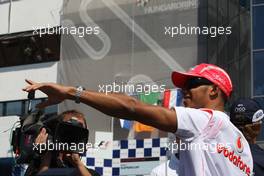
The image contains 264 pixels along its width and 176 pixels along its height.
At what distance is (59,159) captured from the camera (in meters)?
3.09

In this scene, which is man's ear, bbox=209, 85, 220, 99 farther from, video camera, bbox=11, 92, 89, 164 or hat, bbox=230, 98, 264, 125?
video camera, bbox=11, 92, 89, 164

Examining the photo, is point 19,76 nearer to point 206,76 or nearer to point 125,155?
point 125,155

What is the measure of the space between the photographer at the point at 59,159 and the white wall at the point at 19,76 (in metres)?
11.3

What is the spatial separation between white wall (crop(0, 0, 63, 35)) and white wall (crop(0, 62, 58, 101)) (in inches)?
38.5

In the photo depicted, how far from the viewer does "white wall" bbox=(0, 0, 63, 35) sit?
47.7 feet

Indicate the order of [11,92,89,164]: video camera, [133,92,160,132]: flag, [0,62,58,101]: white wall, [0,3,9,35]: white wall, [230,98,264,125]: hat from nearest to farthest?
[230,98,264,125]: hat, [11,92,89,164]: video camera, [133,92,160,132]: flag, [0,62,58,101]: white wall, [0,3,9,35]: white wall

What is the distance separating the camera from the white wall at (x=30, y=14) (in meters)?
14.5

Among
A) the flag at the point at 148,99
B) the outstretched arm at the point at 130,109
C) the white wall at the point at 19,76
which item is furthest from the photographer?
the white wall at the point at 19,76

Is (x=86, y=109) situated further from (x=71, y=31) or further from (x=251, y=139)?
(x=251, y=139)

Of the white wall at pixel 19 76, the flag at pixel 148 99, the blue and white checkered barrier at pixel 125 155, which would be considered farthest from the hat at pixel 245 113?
the white wall at pixel 19 76

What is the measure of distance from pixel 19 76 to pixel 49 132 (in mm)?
12280

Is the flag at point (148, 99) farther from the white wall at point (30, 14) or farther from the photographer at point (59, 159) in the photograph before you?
the photographer at point (59, 159)

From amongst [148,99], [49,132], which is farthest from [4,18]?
[49,132]

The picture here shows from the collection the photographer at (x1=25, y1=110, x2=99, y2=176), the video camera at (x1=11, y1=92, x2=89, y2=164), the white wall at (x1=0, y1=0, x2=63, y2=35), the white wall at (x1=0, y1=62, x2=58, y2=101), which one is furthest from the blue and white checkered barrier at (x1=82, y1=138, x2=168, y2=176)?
the photographer at (x1=25, y1=110, x2=99, y2=176)
